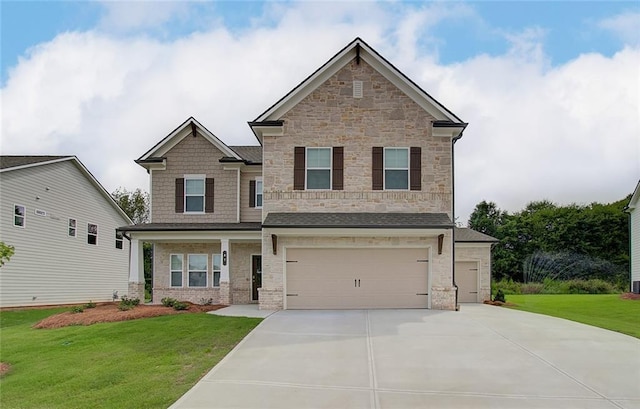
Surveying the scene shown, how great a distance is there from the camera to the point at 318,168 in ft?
63.0

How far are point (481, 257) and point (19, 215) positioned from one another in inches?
798

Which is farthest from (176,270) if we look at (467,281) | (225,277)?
(467,281)

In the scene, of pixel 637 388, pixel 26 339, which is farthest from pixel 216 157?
pixel 637 388

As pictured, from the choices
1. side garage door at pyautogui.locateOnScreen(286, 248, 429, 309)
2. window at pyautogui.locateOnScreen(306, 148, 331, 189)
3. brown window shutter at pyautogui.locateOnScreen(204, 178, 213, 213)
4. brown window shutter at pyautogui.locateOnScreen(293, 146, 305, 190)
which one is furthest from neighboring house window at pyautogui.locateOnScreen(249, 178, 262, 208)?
side garage door at pyautogui.locateOnScreen(286, 248, 429, 309)

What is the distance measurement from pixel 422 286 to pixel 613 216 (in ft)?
122

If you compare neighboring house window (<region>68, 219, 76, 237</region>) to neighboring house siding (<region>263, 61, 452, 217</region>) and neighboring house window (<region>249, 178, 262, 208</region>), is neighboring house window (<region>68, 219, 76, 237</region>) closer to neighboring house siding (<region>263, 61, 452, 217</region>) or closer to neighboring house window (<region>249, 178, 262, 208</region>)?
neighboring house window (<region>249, 178, 262, 208</region>)

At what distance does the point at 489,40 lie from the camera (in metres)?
15.8

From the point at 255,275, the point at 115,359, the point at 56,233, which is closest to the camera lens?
the point at 115,359

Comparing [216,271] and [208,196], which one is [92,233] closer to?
[208,196]

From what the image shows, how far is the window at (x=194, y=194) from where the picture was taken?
23.1 m

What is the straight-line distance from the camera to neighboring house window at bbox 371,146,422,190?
19.1 metres

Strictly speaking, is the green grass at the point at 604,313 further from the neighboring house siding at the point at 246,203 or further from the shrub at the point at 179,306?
the shrub at the point at 179,306

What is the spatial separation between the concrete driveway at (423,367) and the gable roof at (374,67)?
7243 millimetres

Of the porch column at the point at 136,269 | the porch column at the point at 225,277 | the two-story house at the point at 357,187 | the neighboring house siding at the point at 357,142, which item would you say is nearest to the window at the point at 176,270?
the porch column at the point at 136,269
